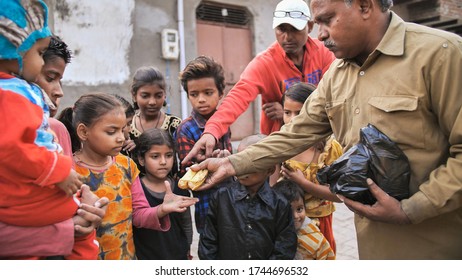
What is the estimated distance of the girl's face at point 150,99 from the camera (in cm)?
310

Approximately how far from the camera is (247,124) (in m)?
8.59

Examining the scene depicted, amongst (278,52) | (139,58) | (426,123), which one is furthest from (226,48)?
(426,123)

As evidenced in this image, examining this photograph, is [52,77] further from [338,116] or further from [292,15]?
[292,15]

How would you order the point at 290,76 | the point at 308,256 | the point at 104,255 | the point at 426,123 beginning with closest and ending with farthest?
the point at 426,123 → the point at 104,255 → the point at 308,256 → the point at 290,76

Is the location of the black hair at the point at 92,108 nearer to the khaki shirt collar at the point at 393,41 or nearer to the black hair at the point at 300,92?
the black hair at the point at 300,92

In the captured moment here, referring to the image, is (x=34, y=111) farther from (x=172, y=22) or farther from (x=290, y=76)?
(x=172, y=22)

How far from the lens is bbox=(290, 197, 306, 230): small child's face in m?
2.59

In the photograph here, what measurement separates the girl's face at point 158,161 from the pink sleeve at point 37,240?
3.13 feet

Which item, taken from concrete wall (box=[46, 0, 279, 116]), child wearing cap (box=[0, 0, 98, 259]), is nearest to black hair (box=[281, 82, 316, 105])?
child wearing cap (box=[0, 0, 98, 259])

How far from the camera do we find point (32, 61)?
1.66 metres

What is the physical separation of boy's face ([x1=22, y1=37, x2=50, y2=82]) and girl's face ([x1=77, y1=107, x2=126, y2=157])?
63cm

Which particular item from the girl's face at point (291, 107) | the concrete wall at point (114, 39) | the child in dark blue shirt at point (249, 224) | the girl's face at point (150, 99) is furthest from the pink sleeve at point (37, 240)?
the concrete wall at point (114, 39)

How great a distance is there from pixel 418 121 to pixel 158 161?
159 centimetres

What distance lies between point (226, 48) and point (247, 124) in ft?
5.32
